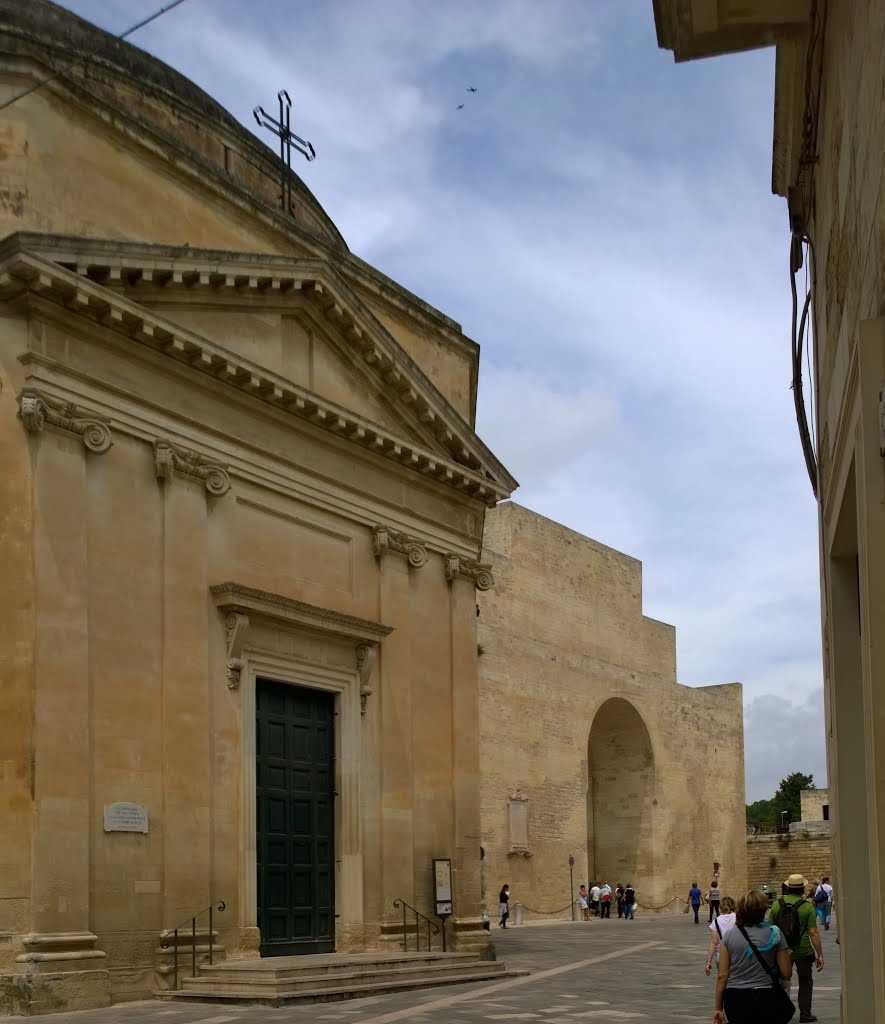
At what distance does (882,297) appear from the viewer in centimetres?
478

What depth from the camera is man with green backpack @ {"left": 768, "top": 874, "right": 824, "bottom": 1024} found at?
→ 39.4 ft

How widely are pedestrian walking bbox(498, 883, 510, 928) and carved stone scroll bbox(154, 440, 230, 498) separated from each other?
19.4 m

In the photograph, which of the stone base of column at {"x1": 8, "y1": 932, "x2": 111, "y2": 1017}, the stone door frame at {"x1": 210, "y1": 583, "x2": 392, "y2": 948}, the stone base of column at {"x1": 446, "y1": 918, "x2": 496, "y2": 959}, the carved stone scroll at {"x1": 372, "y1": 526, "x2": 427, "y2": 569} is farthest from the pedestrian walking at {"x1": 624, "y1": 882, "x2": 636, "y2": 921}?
the stone base of column at {"x1": 8, "y1": 932, "x2": 111, "y2": 1017}

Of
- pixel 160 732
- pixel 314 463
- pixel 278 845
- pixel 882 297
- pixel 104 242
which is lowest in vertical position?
pixel 278 845

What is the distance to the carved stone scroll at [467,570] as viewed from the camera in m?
22.4

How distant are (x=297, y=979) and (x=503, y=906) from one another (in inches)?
782

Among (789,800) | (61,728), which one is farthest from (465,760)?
(789,800)

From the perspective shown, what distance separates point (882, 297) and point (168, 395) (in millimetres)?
13580

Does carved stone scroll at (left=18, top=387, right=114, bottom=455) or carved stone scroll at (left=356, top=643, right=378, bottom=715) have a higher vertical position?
carved stone scroll at (left=18, top=387, right=114, bottom=455)

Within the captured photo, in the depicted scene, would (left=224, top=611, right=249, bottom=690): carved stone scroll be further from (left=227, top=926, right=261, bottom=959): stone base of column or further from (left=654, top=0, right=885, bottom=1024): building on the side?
(left=654, top=0, right=885, bottom=1024): building on the side

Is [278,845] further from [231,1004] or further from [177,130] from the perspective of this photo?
[177,130]

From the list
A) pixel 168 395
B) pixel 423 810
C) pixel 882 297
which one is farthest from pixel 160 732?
pixel 882 297

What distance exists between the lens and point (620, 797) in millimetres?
46562

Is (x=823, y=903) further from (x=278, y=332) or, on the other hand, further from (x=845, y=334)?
(x=845, y=334)
